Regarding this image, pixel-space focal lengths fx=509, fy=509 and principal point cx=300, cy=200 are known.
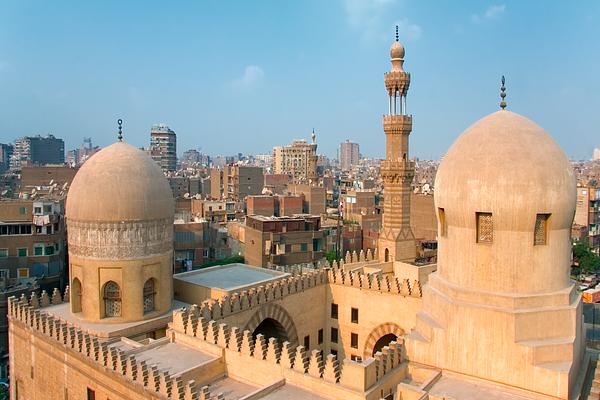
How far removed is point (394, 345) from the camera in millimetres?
13969

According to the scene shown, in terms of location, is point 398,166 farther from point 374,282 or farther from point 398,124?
point 374,282

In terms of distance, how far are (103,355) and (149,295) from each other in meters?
3.80

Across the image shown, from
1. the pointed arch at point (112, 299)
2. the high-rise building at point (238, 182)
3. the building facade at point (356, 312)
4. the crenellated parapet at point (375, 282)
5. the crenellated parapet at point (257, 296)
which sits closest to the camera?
the building facade at point (356, 312)

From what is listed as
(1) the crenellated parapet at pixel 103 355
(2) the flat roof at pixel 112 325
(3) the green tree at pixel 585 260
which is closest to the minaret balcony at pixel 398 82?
(2) the flat roof at pixel 112 325

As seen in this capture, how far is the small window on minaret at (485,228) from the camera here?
12.7 metres

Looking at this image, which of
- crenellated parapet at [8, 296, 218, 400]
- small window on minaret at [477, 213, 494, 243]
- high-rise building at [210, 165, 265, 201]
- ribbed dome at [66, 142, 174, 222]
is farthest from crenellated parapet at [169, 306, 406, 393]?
high-rise building at [210, 165, 265, 201]

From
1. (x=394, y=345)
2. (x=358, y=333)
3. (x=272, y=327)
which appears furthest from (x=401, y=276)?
(x=394, y=345)

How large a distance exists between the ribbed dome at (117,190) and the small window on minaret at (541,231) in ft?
42.2

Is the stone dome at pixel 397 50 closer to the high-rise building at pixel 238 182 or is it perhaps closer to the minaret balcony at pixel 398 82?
the minaret balcony at pixel 398 82

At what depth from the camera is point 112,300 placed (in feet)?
60.6

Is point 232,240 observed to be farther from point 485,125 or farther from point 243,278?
point 485,125

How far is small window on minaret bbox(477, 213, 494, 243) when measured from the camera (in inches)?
501

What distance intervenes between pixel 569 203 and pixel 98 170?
15323 millimetres

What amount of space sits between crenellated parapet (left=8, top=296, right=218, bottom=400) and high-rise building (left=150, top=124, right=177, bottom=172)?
130 meters
